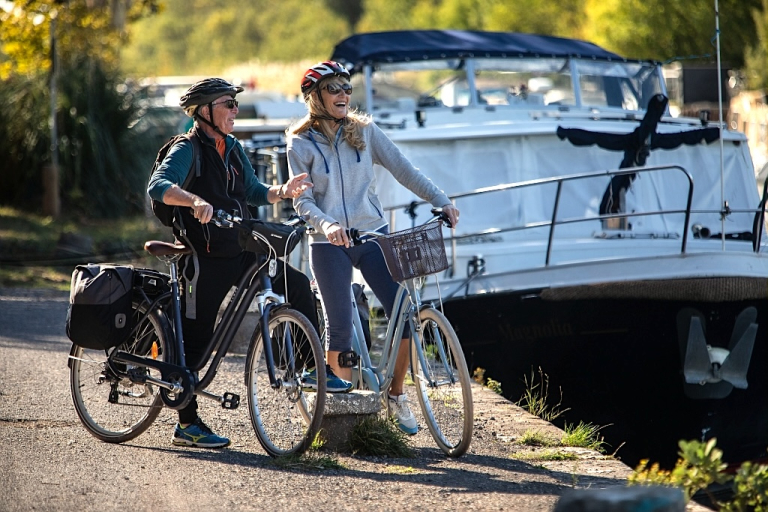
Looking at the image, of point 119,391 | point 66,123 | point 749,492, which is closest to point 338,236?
point 119,391

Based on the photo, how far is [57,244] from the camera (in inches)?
624

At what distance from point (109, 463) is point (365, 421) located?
4.30 ft

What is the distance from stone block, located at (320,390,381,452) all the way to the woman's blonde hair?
1313 millimetres

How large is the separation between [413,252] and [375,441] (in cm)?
101

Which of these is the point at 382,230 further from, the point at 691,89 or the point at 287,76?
the point at 287,76

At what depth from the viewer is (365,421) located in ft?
20.0

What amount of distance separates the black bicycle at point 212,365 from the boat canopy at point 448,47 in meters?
6.20

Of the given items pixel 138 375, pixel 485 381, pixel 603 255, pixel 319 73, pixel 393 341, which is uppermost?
pixel 319 73

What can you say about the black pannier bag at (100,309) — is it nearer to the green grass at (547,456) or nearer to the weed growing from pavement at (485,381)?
the green grass at (547,456)

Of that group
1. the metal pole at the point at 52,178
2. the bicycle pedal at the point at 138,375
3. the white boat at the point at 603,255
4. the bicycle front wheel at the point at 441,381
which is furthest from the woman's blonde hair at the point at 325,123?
the metal pole at the point at 52,178

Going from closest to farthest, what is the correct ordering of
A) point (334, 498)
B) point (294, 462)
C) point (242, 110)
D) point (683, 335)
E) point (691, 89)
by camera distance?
point (334, 498) → point (294, 462) → point (683, 335) → point (691, 89) → point (242, 110)

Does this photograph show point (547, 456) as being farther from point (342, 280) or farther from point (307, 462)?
point (342, 280)

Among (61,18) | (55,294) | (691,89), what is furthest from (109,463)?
(61,18)

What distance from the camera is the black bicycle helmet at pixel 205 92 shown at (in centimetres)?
607
